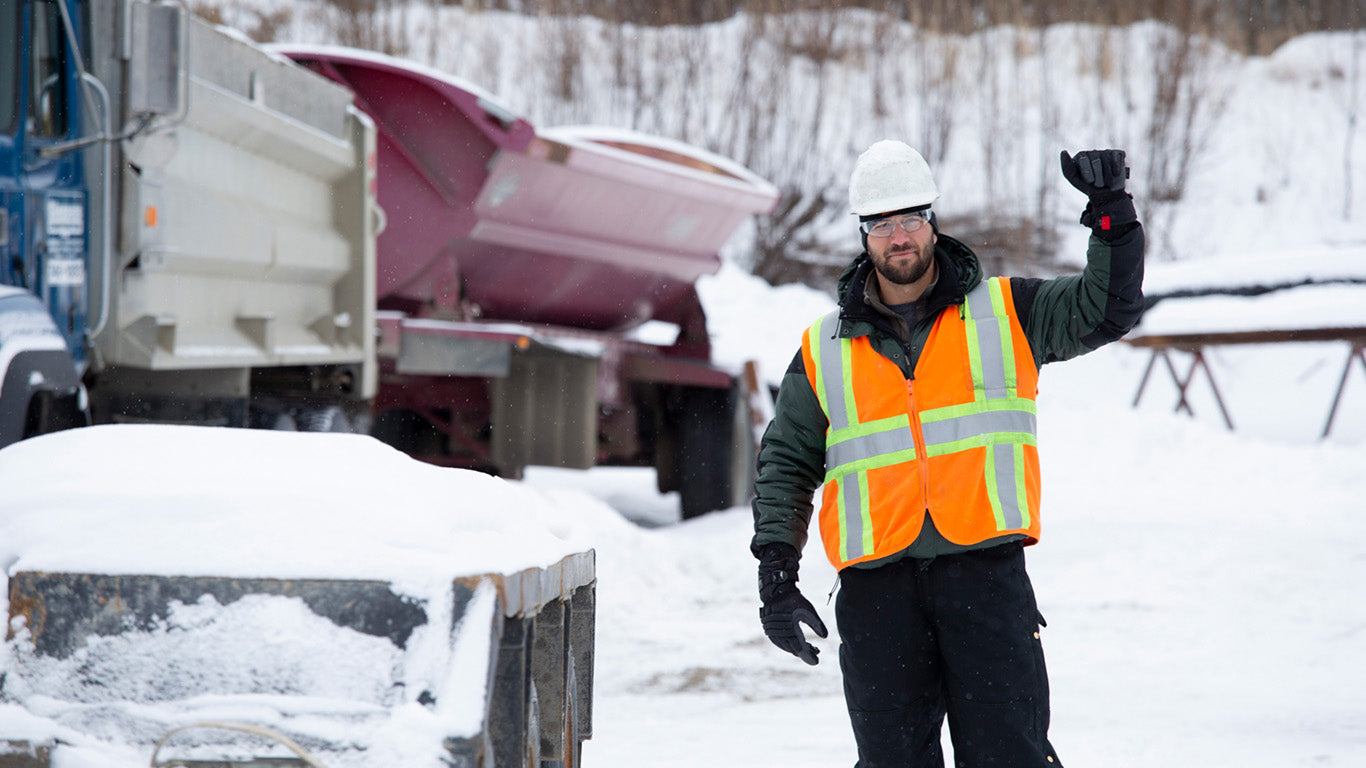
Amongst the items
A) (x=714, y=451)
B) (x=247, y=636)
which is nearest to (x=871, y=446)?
(x=247, y=636)

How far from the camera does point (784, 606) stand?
3004 mm

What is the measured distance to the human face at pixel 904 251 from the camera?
2.99 meters

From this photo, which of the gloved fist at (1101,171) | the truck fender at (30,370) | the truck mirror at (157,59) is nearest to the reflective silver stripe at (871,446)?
the gloved fist at (1101,171)

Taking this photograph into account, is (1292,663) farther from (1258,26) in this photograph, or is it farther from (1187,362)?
(1258,26)

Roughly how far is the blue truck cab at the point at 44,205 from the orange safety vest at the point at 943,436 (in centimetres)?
228

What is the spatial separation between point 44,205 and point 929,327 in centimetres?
277

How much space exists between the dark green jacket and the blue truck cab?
6.91 ft

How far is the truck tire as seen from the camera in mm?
9031

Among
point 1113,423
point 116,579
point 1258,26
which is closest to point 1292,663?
point 116,579

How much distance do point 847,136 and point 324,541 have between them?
688 inches

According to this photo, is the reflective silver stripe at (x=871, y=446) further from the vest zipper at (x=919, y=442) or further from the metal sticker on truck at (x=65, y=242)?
the metal sticker on truck at (x=65, y=242)

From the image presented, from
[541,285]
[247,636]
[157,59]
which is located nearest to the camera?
[247,636]

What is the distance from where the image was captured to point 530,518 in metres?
2.56

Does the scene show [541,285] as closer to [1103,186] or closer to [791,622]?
[791,622]
